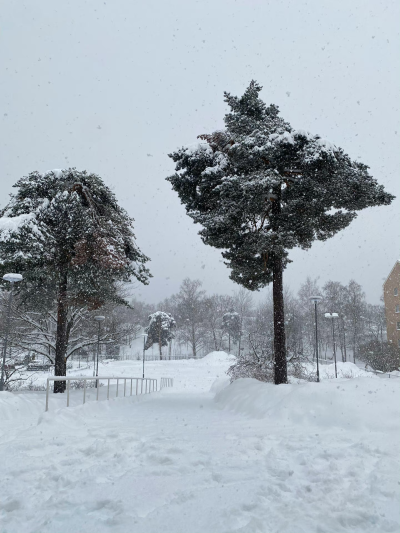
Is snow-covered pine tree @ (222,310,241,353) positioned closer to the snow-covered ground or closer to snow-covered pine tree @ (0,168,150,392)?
snow-covered pine tree @ (0,168,150,392)

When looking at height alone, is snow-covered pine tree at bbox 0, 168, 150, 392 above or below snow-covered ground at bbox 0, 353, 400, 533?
above

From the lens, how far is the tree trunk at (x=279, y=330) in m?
11.2

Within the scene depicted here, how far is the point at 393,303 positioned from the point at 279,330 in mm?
32662

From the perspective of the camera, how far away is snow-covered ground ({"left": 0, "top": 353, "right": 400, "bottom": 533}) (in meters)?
2.75

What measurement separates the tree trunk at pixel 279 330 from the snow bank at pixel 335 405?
3068 millimetres

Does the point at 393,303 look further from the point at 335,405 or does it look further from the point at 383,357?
the point at 335,405

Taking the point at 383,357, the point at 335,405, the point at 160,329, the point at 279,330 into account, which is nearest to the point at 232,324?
the point at 160,329

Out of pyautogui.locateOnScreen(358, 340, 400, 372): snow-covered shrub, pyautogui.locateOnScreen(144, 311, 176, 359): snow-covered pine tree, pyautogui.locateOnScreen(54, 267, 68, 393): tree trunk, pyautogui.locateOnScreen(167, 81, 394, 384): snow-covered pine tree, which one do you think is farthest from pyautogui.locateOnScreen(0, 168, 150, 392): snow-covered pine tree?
pyautogui.locateOnScreen(144, 311, 176, 359): snow-covered pine tree

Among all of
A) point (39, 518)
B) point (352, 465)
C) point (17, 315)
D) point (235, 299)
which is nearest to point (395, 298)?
point (235, 299)

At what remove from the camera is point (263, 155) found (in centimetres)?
1041

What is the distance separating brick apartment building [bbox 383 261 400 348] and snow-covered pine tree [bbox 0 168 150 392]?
33.3 m

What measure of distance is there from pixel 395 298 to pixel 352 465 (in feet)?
130

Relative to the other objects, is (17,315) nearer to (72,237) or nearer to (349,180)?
(72,237)

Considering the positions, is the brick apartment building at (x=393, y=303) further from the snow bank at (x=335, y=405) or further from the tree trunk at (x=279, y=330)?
the snow bank at (x=335, y=405)
